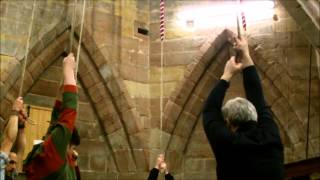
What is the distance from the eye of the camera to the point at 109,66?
6398mm

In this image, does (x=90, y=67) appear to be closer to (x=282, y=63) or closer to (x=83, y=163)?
(x=83, y=163)

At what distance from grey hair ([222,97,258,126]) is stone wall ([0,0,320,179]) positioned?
4214mm

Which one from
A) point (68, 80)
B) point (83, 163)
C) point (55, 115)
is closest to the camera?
point (68, 80)

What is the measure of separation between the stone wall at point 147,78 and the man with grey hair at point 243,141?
4153 mm

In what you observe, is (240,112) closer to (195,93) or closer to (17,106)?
(17,106)

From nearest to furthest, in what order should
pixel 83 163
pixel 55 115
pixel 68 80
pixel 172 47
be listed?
1. pixel 68 80
2. pixel 55 115
3. pixel 83 163
4. pixel 172 47

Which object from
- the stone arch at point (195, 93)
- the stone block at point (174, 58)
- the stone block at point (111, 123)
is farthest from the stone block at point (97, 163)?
the stone block at point (174, 58)

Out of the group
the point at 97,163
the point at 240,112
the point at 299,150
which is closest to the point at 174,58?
the point at 97,163

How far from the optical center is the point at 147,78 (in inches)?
261

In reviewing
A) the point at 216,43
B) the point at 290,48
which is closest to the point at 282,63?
the point at 290,48

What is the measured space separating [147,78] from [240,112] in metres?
4.67

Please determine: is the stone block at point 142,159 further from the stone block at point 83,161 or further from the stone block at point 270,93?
the stone block at point 270,93

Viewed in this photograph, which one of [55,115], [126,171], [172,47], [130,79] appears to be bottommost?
[126,171]

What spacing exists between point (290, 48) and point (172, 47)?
1.44 meters
